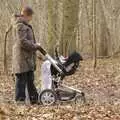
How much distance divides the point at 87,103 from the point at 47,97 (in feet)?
2.78

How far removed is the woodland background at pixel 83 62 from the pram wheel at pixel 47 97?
0.26 meters

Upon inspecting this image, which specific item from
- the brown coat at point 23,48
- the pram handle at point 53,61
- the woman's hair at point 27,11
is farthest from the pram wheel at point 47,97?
the woman's hair at point 27,11

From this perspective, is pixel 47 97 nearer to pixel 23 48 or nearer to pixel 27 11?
pixel 23 48

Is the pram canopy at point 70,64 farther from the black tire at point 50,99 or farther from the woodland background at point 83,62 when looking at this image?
the woodland background at point 83,62

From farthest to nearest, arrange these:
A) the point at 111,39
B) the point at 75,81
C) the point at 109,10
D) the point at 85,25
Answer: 1. the point at 85,25
2. the point at 109,10
3. the point at 111,39
4. the point at 75,81

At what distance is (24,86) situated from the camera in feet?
34.8

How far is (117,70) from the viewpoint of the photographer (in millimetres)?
18062

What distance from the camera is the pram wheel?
10547 millimetres

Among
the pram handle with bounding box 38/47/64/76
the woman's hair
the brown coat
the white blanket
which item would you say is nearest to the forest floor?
the white blanket

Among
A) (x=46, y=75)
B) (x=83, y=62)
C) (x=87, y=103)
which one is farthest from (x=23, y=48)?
(x=83, y=62)

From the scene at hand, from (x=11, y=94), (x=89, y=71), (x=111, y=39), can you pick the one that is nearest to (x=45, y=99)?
(x=11, y=94)

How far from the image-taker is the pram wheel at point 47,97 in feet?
34.6

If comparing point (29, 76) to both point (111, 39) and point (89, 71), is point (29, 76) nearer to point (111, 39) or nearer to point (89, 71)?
point (89, 71)

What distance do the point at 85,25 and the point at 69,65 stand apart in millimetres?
26483
